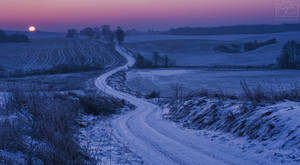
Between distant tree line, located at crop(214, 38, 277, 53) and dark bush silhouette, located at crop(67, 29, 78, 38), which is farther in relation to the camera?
dark bush silhouette, located at crop(67, 29, 78, 38)

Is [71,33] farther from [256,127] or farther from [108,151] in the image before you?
[256,127]

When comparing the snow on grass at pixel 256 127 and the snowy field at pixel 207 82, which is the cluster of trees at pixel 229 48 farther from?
the snow on grass at pixel 256 127

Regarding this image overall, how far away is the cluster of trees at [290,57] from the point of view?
6277 cm

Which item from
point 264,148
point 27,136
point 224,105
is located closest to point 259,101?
point 224,105

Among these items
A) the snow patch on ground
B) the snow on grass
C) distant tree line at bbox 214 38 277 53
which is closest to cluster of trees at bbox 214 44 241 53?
distant tree line at bbox 214 38 277 53

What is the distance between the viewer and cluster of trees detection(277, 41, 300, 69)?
206 ft

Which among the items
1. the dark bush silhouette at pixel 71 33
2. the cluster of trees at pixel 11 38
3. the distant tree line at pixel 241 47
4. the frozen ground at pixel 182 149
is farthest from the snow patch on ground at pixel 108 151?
the dark bush silhouette at pixel 71 33

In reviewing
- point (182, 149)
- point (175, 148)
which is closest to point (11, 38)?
point (175, 148)

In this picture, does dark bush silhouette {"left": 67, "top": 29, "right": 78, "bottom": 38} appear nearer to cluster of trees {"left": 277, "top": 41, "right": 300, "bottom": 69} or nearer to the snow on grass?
cluster of trees {"left": 277, "top": 41, "right": 300, "bottom": 69}

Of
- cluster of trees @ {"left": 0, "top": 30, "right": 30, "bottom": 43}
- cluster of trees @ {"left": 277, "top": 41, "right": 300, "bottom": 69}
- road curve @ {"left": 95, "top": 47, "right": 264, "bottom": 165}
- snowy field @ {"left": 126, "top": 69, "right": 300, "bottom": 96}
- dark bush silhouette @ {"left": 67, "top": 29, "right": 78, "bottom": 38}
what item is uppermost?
dark bush silhouette @ {"left": 67, "top": 29, "right": 78, "bottom": 38}

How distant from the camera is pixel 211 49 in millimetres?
116000

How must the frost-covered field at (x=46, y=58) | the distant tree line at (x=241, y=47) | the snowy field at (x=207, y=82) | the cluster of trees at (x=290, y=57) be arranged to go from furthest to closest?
the distant tree line at (x=241, y=47) → the frost-covered field at (x=46, y=58) → the cluster of trees at (x=290, y=57) → the snowy field at (x=207, y=82)

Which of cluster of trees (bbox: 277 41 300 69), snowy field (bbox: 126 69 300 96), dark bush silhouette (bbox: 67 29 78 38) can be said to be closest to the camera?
snowy field (bbox: 126 69 300 96)

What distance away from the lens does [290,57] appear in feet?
211
